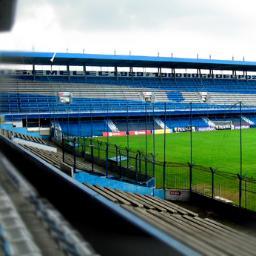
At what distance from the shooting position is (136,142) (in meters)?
28.4

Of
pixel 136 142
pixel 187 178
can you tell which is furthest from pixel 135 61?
pixel 187 178

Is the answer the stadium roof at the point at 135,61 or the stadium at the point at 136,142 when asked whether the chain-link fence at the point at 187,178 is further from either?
the stadium roof at the point at 135,61

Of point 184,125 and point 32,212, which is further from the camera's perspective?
point 184,125

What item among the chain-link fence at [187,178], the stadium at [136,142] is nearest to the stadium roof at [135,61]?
the stadium at [136,142]

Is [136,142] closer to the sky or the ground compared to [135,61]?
closer to the ground

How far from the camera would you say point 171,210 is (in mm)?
8469

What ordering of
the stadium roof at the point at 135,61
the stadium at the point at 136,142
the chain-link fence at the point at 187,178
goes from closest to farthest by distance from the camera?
1. the stadium at the point at 136,142
2. the chain-link fence at the point at 187,178
3. the stadium roof at the point at 135,61

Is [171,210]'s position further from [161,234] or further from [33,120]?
[33,120]

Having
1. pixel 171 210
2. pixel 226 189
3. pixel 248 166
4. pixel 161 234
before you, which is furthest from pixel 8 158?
pixel 248 166

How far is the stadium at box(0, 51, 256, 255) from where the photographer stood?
6.57 ft

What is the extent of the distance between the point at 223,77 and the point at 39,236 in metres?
48.9

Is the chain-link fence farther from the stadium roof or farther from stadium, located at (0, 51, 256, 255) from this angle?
the stadium roof

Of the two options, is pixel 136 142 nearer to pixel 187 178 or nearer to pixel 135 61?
pixel 135 61

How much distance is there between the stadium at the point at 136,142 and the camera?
2.00 metres
